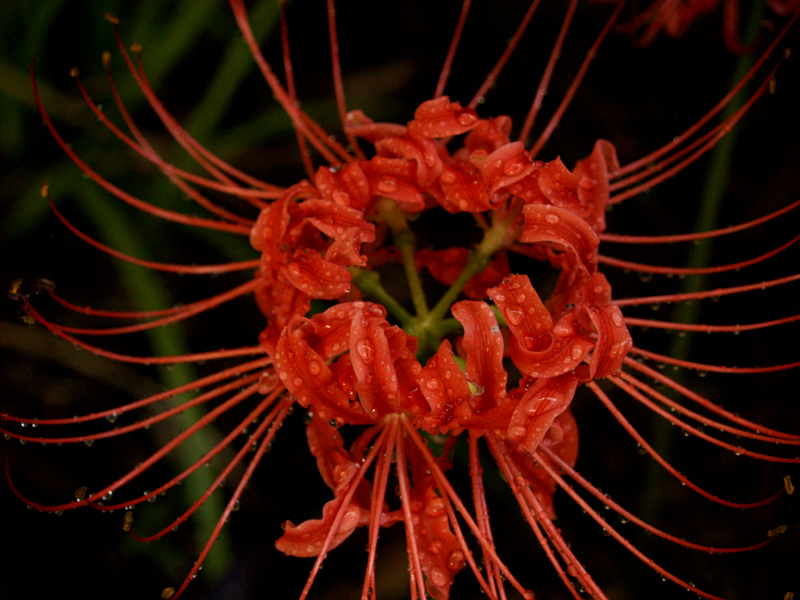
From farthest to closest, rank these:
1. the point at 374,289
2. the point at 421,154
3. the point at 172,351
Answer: the point at 172,351 < the point at 374,289 < the point at 421,154

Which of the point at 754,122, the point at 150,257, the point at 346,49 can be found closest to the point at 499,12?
the point at 346,49

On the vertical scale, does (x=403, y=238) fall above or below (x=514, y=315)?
above

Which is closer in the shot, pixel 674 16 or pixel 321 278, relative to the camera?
pixel 321 278

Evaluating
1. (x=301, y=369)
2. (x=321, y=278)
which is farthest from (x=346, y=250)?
(x=301, y=369)

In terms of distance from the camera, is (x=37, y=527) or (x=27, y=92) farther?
(x=27, y=92)

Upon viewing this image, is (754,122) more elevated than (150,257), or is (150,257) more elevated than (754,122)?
(150,257)

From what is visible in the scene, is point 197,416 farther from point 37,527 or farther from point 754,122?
point 754,122

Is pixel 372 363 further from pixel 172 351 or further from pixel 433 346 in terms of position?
pixel 172 351
